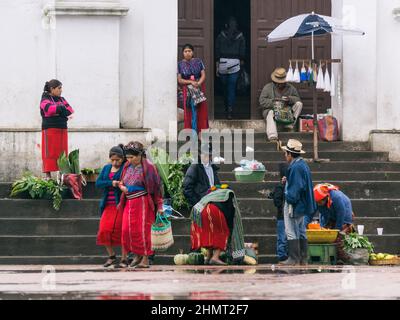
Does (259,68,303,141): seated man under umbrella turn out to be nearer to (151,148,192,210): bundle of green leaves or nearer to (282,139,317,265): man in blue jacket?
(151,148,192,210): bundle of green leaves

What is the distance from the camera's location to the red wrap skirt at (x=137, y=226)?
18.3 meters

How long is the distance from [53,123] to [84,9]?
2538mm

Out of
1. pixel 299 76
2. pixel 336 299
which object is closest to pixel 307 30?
pixel 299 76

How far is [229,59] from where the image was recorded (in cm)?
2573

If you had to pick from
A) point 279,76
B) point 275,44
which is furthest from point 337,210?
point 275,44

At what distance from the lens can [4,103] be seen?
23234 millimetres

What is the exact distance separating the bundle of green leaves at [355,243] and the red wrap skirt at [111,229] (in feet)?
9.98

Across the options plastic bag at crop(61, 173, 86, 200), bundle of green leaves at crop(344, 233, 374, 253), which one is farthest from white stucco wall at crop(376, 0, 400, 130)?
plastic bag at crop(61, 173, 86, 200)

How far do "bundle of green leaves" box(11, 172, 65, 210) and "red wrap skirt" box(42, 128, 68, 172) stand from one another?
1.40 feet

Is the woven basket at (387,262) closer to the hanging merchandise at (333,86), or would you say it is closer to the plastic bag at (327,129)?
the plastic bag at (327,129)

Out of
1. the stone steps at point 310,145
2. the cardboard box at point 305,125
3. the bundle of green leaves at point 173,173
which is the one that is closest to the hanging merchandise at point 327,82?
the cardboard box at point 305,125

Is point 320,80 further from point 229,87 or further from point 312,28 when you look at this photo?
point 229,87
